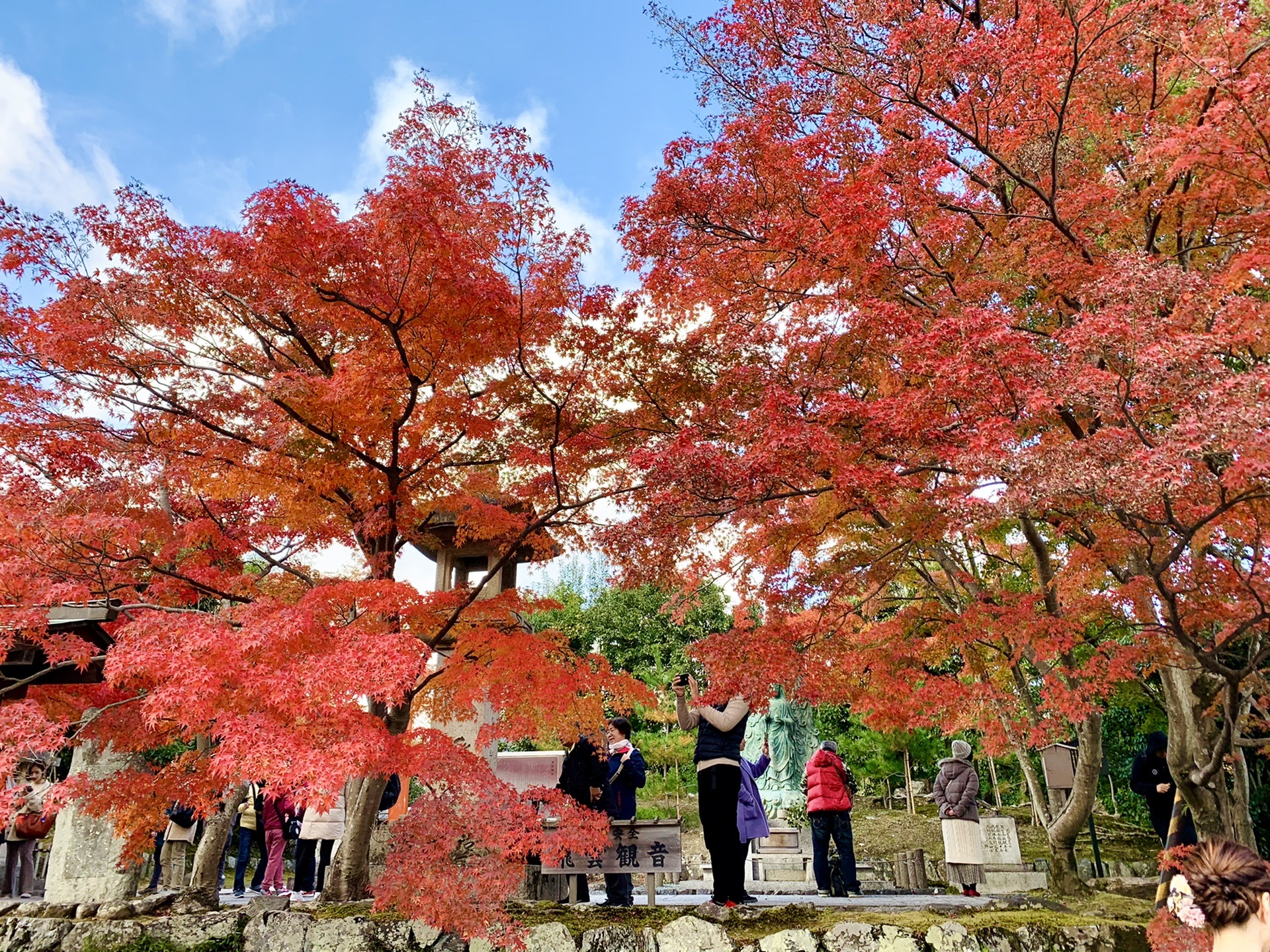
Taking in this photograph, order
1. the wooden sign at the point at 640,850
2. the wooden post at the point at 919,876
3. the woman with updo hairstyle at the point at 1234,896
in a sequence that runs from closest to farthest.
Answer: the woman with updo hairstyle at the point at 1234,896
the wooden sign at the point at 640,850
the wooden post at the point at 919,876

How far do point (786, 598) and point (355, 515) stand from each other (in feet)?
12.7

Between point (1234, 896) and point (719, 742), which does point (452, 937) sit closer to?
point (719, 742)

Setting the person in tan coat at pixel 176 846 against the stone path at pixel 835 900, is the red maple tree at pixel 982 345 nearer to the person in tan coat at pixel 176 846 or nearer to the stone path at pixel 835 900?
the stone path at pixel 835 900

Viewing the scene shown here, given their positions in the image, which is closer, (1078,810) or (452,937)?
(452,937)

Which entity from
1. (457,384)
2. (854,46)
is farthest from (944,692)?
(854,46)

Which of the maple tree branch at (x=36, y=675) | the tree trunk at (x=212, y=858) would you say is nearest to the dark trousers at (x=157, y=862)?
the tree trunk at (x=212, y=858)

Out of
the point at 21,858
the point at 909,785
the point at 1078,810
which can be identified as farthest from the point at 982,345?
the point at 909,785

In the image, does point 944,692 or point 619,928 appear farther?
point 944,692

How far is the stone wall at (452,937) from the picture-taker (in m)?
5.30

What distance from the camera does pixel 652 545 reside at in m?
6.31

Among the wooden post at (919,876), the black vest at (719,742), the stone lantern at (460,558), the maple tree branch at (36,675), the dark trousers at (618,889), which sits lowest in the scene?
the wooden post at (919,876)

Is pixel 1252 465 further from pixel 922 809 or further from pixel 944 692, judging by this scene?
pixel 922 809

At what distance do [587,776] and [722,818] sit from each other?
47.5 inches

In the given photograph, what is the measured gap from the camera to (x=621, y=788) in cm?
654
